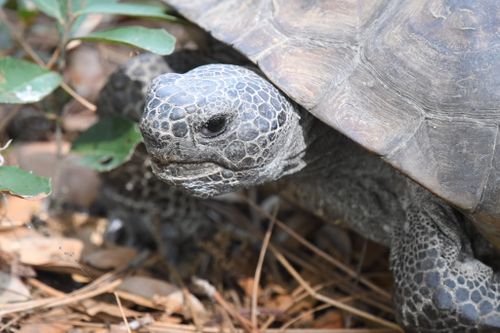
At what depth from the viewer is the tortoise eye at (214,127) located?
6.91 feet

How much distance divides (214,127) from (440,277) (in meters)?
0.93

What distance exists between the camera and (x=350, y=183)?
271 centimetres

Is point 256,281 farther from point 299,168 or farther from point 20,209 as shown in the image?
point 20,209

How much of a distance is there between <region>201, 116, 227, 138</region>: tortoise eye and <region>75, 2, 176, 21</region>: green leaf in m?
0.79

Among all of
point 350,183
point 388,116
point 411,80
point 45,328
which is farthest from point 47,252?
point 411,80

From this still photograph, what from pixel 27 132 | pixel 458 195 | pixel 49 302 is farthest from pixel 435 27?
pixel 27 132

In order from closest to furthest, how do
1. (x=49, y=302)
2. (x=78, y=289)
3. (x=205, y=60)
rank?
(x=49, y=302), (x=78, y=289), (x=205, y=60)

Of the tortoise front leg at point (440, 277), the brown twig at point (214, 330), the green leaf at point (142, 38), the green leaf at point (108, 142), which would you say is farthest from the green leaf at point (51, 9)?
the tortoise front leg at point (440, 277)

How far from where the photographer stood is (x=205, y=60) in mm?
2990

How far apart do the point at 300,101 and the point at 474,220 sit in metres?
0.71

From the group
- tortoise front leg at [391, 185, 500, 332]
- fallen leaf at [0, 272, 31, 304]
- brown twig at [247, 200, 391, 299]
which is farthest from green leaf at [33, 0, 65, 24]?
tortoise front leg at [391, 185, 500, 332]

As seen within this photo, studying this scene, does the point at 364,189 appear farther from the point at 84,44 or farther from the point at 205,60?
the point at 84,44

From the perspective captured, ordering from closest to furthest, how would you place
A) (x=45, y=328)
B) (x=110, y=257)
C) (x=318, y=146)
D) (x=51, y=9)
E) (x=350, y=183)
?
1. (x=45, y=328)
2. (x=318, y=146)
3. (x=350, y=183)
4. (x=51, y=9)
5. (x=110, y=257)

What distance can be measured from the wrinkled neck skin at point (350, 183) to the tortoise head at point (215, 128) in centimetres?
26
